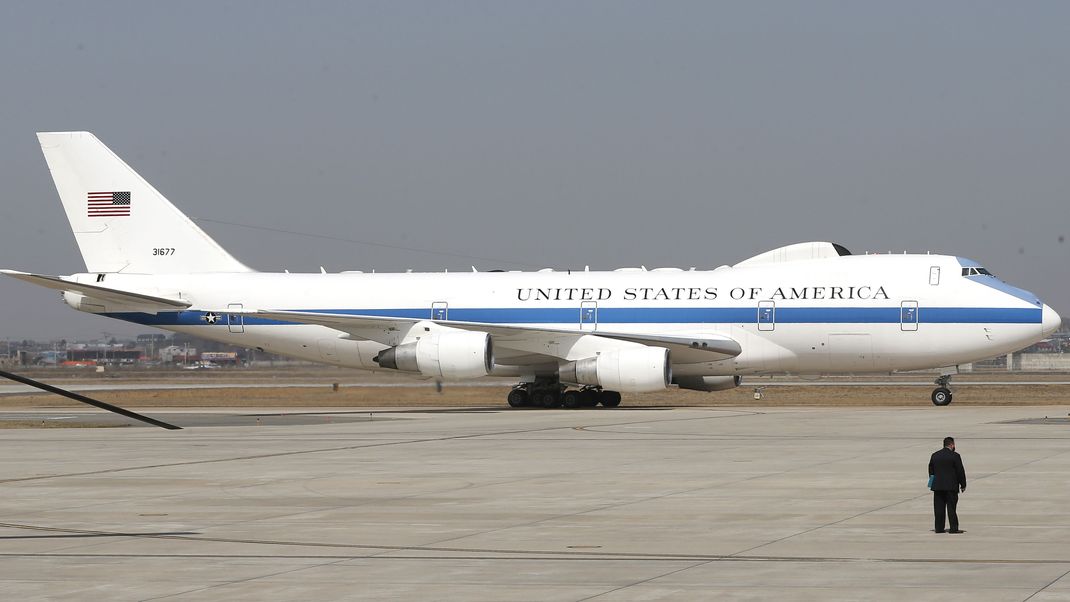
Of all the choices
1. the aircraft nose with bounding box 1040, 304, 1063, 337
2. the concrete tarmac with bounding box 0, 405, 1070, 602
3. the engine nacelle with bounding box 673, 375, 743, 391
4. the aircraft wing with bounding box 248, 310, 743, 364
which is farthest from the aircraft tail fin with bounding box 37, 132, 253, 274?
the aircraft nose with bounding box 1040, 304, 1063, 337

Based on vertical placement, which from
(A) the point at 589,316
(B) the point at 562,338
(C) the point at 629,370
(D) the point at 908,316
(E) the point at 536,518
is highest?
(D) the point at 908,316

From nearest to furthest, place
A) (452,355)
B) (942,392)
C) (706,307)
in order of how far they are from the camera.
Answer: (452,355), (706,307), (942,392)

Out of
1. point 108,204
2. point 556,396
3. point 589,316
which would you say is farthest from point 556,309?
point 108,204

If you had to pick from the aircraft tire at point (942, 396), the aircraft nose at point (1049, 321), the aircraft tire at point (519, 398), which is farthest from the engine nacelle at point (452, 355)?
the aircraft nose at point (1049, 321)

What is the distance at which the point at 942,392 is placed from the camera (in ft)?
144

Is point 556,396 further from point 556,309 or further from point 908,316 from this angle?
point 908,316

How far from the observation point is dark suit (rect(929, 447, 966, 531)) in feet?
47.9

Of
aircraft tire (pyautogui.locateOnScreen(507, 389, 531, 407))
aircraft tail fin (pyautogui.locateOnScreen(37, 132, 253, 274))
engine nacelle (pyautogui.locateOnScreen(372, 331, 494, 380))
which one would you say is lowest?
aircraft tire (pyautogui.locateOnScreen(507, 389, 531, 407))

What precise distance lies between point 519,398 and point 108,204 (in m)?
16.3

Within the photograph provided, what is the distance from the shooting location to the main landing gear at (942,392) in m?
43.6

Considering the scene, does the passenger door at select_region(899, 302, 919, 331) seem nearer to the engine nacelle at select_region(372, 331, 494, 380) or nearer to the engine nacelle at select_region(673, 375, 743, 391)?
the engine nacelle at select_region(673, 375, 743, 391)

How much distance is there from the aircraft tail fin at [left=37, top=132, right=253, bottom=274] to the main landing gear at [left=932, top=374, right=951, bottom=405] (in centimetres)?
2468

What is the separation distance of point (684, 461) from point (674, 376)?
22380 mm

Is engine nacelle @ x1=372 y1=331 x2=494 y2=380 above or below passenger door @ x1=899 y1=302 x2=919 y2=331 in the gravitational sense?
below
